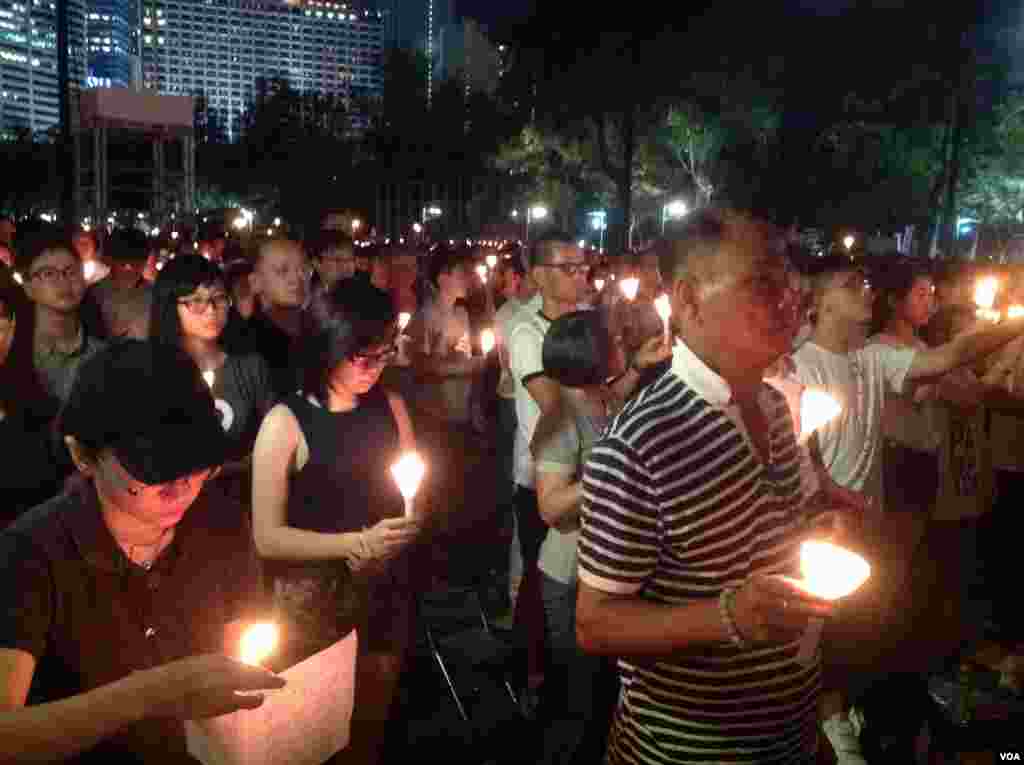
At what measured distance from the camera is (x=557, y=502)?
12.1 feet

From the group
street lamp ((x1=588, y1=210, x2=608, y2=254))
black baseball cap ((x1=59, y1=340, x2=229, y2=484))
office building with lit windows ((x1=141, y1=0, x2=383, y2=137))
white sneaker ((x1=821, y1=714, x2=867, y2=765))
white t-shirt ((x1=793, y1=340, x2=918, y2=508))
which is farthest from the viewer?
office building with lit windows ((x1=141, y1=0, x2=383, y2=137))

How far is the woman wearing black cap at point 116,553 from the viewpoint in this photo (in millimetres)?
1958

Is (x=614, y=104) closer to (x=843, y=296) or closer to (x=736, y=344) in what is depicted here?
(x=843, y=296)

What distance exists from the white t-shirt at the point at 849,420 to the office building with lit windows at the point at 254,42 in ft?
386

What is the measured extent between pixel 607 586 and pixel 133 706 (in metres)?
1.03

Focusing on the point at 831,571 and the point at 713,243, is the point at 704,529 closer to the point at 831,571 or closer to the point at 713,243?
the point at 831,571

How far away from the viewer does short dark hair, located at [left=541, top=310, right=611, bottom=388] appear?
3.82 metres

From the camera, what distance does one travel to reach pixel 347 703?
7.25 feet

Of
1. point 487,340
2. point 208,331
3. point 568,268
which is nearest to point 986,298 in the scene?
point 568,268

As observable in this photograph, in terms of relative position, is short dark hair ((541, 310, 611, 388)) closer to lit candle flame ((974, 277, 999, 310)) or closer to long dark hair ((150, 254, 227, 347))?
long dark hair ((150, 254, 227, 347))

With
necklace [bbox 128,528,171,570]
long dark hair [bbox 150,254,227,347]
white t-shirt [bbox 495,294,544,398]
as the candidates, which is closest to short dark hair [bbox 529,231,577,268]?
A: white t-shirt [bbox 495,294,544,398]

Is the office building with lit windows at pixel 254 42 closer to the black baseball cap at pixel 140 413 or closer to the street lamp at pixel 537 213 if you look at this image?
the street lamp at pixel 537 213

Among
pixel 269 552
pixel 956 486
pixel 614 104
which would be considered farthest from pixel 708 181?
pixel 269 552

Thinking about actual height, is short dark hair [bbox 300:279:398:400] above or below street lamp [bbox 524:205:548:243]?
below
